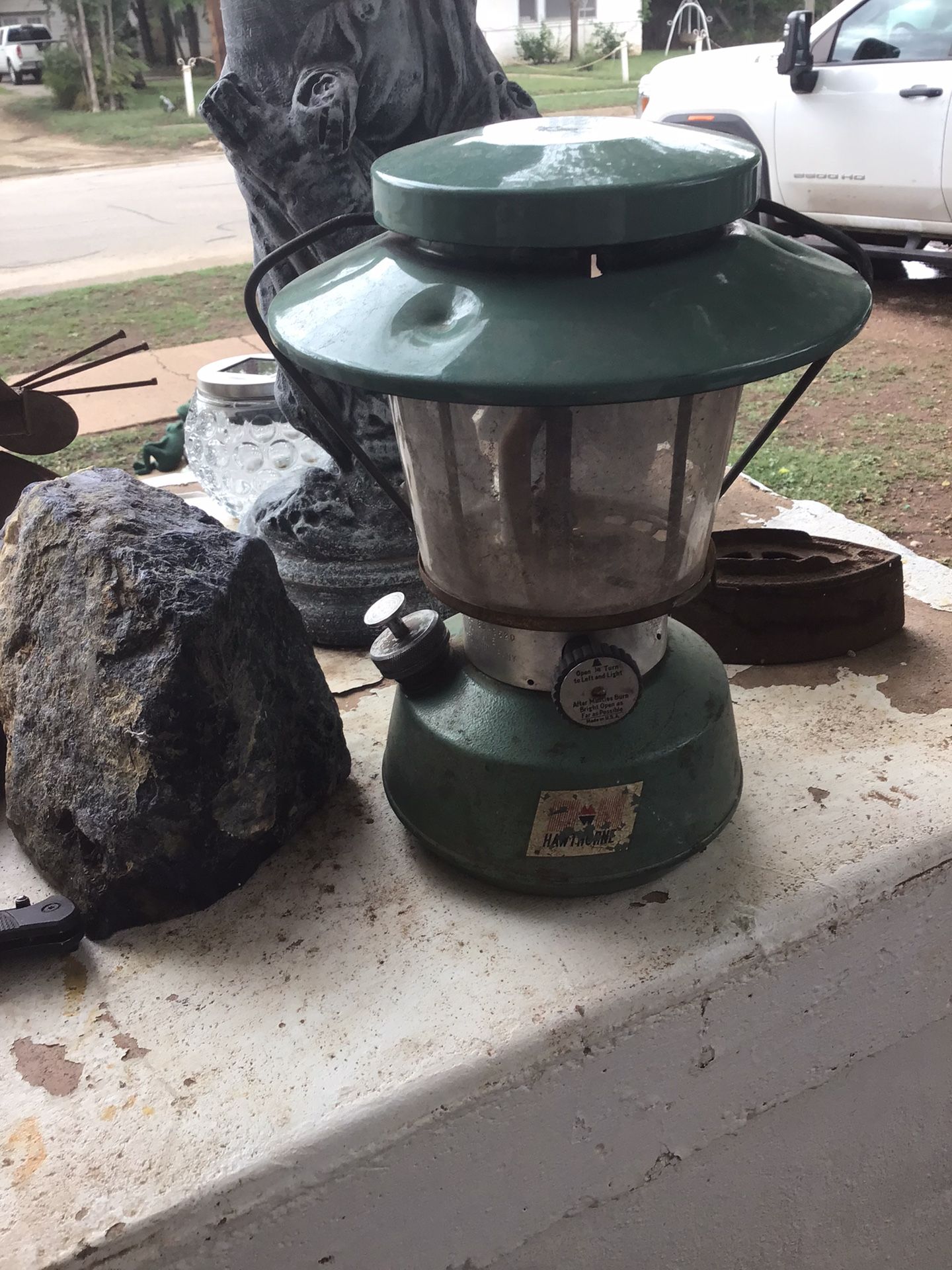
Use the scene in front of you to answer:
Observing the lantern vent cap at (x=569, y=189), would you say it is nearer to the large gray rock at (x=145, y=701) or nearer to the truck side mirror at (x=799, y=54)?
the large gray rock at (x=145, y=701)

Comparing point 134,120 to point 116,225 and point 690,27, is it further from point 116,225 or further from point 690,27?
point 116,225

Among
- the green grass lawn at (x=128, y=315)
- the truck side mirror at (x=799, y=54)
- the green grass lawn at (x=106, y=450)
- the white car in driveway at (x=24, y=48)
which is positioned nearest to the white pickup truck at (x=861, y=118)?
the truck side mirror at (x=799, y=54)

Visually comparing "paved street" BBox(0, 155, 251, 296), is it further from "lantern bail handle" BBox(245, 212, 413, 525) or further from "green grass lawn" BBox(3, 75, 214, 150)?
"lantern bail handle" BBox(245, 212, 413, 525)

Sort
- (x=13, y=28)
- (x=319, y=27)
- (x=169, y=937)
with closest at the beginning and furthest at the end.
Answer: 1. (x=169, y=937)
2. (x=319, y=27)
3. (x=13, y=28)

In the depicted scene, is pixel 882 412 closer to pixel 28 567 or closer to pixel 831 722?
pixel 831 722

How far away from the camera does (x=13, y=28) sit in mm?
13305

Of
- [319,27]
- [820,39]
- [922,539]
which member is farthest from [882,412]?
[319,27]

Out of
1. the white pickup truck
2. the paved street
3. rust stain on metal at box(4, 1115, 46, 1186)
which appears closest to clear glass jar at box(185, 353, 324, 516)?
rust stain on metal at box(4, 1115, 46, 1186)

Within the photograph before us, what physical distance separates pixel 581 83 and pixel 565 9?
4.82 m

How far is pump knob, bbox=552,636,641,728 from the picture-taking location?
2.79 ft

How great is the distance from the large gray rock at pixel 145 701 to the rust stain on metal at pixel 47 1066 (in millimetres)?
122

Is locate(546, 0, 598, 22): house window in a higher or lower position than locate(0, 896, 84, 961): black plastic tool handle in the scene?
higher

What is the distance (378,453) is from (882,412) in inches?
94.9

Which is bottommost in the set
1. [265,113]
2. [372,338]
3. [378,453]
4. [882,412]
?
[882,412]
